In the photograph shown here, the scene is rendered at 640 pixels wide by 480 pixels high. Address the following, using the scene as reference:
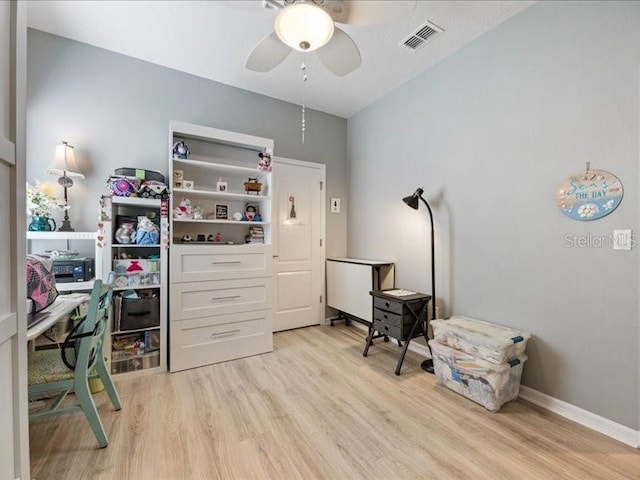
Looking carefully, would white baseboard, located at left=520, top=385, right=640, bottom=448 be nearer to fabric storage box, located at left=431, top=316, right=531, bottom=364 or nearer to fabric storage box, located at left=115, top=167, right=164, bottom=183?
fabric storage box, located at left=431, top=316, right=531, bottom=364

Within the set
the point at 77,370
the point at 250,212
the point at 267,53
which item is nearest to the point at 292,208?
the point at 250,212

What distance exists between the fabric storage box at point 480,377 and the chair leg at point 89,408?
87.1 inches

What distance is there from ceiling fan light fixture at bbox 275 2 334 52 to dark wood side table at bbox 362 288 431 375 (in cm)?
197

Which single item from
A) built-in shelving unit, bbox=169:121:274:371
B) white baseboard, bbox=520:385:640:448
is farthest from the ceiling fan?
white baseboard, bbox=520:385:640:448

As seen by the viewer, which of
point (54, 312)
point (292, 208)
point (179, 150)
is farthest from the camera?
point (292, 208)

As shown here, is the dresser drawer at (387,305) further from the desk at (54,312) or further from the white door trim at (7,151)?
the white door trim at (7,151)

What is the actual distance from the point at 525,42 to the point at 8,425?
3.45m

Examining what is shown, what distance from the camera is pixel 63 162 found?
2.23 metres

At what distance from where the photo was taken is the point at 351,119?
152 inches

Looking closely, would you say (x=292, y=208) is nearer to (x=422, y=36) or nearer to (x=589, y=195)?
(x=422, y=36)

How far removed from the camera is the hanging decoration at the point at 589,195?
1651 mm

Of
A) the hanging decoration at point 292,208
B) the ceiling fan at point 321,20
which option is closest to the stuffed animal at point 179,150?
the ceiling fan at point 321,20

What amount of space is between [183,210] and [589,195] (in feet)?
10.1

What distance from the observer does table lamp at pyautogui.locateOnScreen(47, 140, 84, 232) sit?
7.28ft
